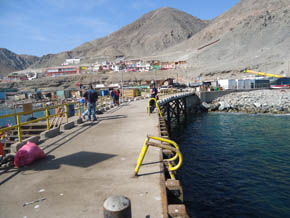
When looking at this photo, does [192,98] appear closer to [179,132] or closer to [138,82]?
[179,132]

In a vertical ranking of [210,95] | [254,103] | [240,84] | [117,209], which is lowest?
[254,103]

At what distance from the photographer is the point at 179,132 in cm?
2122

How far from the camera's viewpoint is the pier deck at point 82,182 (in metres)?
3.63

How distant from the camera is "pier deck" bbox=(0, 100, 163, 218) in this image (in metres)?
3.63

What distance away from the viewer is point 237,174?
10.3m

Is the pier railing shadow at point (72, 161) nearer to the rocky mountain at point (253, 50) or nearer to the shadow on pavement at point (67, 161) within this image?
the shadow on pavement at point (67, 161)

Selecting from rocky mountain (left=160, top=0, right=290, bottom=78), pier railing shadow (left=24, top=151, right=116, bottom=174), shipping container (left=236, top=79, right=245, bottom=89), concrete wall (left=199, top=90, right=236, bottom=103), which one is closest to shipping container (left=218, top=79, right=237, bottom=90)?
shipping container (left=236, top=79, right=245, bottom=89)

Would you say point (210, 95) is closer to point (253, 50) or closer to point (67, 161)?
point (67, 161)

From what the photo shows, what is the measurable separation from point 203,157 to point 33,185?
10.4 meters

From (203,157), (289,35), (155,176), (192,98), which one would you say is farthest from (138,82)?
(155,176)

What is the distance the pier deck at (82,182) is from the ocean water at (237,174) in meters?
3.70

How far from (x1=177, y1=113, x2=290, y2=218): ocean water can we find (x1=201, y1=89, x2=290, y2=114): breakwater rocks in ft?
41.1

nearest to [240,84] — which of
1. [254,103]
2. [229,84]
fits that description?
[229,84]

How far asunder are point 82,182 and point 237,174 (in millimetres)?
8315
